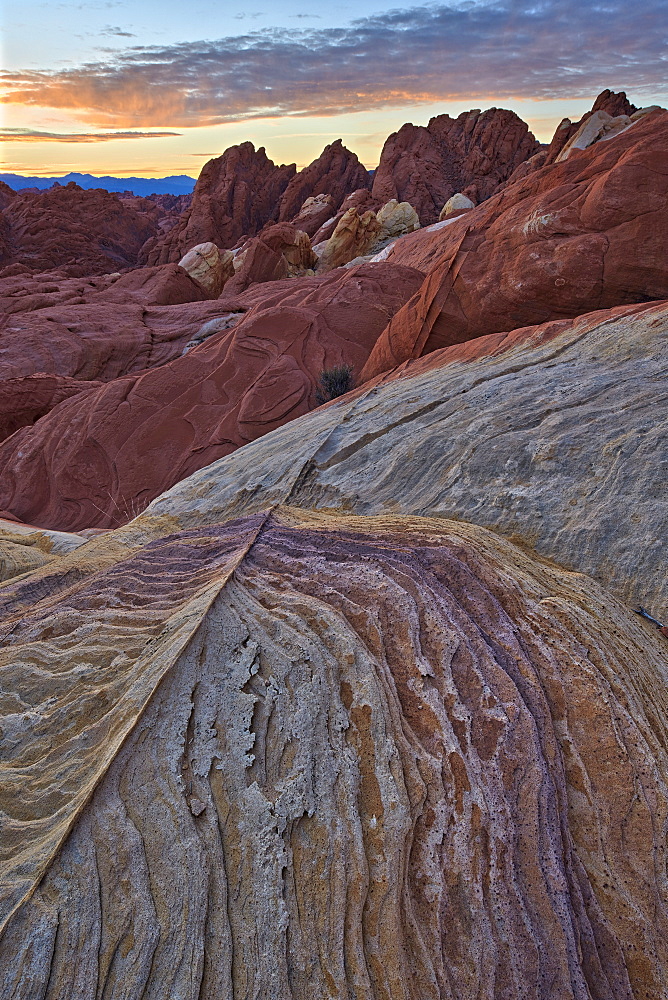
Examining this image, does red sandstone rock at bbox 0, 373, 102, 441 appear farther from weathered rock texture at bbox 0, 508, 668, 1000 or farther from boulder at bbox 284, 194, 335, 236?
boulder at bbox 284, 194, 335, 236

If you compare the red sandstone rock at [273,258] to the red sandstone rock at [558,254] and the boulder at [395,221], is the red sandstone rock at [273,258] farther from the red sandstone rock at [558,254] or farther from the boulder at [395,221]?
the red sandstone rock at [558,254]

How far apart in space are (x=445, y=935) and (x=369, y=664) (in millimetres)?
1108

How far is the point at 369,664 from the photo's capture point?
294 centimetres

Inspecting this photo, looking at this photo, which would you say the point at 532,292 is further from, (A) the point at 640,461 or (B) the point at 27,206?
(B) the point at 27,206

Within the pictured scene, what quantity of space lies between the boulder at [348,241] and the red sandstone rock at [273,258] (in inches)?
30.0

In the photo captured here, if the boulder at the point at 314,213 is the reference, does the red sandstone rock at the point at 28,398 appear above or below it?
below

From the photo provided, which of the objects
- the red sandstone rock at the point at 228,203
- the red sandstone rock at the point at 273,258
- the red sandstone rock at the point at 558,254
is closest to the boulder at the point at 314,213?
the red sandstone rock at the point at 228,203

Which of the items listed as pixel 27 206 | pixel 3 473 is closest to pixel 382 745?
pixel 3 473

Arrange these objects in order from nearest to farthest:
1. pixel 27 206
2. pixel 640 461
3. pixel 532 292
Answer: pixel 640 461 → pixel 532 292 → pixel 27 206

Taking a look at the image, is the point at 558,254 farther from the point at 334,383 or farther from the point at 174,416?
the point at 174,416

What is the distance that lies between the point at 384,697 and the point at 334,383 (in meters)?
7.68

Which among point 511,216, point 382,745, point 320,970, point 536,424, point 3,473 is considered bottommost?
point 3,473

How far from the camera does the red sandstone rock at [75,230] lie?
4431 cm

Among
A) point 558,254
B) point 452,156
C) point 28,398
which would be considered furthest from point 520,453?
point 452,156
